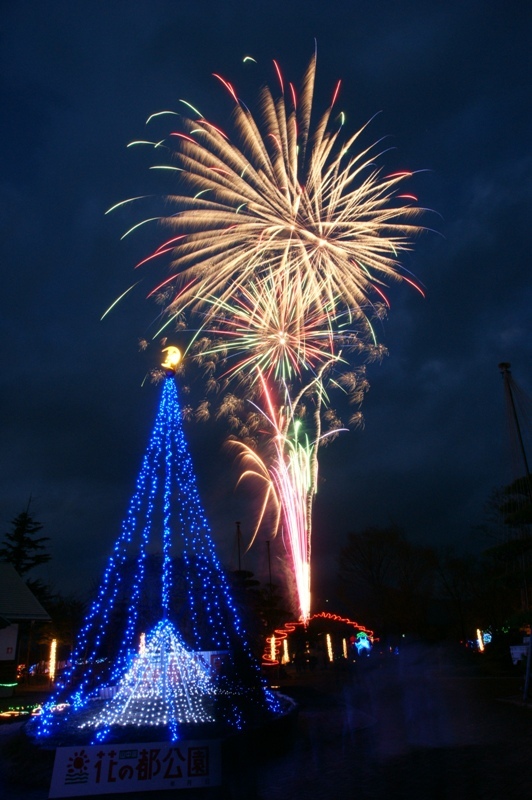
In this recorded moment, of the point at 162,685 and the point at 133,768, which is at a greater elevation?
the point at 162,685

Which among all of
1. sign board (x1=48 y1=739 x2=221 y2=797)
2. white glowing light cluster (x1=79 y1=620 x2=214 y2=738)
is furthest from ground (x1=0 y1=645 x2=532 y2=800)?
white glowing light cluster (x1=79 y1=620 x2=214 y2=738)

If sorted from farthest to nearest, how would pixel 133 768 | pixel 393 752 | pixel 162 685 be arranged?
pixel 162 685
pixel 393 752
pixel 133 768

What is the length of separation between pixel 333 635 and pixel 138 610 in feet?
136

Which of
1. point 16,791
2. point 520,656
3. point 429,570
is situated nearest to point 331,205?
point 16,791

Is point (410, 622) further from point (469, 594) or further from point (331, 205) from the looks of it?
point (331, 205)

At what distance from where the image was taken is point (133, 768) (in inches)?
299

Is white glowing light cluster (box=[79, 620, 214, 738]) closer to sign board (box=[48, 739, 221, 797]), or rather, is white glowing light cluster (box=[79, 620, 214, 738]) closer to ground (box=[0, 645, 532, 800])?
ground (box=[0, 645, 532, 800])

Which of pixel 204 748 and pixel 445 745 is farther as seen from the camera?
pixel 445 745

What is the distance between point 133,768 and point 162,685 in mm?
8664

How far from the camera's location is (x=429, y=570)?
47875 millimetres

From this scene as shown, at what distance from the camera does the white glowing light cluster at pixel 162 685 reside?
1366 centimetres

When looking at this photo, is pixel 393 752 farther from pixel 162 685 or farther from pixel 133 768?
pixel 162 685

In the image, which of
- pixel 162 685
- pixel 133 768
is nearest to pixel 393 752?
pixel 133 768

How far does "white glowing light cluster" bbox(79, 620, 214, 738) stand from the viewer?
1366 centimetres
